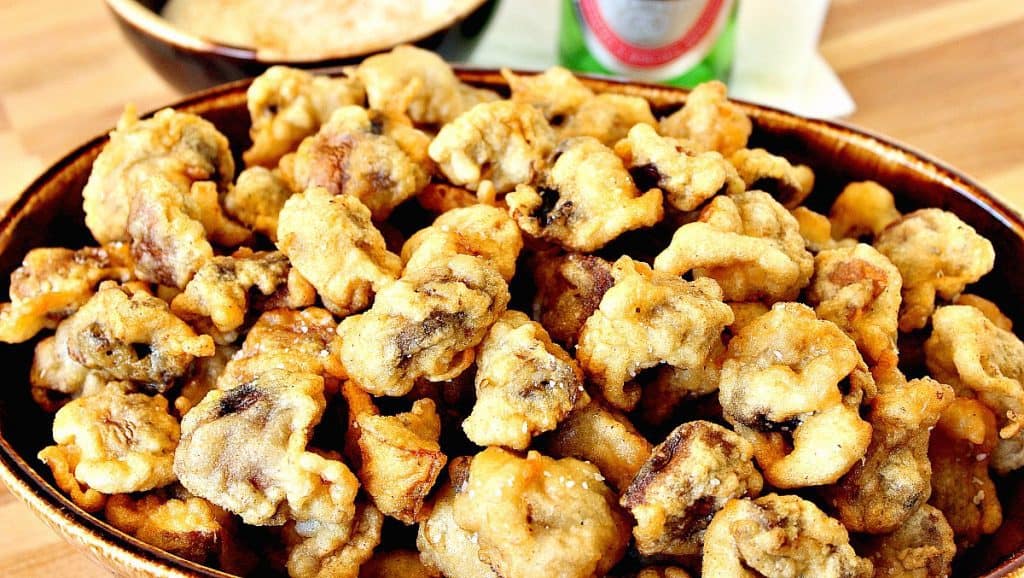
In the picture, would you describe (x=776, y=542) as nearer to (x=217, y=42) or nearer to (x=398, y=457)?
(x=398, y=457)

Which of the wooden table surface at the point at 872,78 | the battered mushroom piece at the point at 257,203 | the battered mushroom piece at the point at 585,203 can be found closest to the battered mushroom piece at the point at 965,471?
the battered mushroom piece at the point at 585,203

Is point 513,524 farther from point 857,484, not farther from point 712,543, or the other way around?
point 857,484

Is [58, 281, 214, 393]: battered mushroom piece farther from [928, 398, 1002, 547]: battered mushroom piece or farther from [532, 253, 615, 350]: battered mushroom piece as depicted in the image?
[928, 398, 1002, 547]: battered mushroom piece

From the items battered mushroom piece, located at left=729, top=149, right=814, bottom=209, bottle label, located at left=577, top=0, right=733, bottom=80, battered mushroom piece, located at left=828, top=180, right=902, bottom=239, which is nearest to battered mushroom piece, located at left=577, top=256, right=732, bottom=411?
battered mushroom piece, located at left=729, top=149, right=814, bottom=209

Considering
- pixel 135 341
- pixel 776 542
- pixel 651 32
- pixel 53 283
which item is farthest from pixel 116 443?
pixel 651 32

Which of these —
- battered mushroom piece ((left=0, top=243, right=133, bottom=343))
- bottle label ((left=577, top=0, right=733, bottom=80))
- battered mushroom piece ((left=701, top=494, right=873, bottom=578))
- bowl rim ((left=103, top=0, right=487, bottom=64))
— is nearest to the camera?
battered mushroom piece ((left=701, top=494, right=873, bottom=578))

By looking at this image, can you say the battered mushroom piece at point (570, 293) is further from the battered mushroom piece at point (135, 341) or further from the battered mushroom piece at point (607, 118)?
the battered mushroom piece at point (135, 341)
